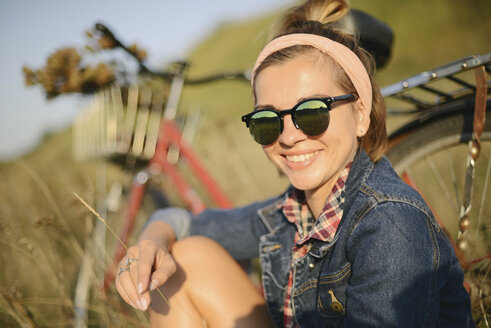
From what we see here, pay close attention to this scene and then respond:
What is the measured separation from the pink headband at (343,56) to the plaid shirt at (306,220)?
0.29m

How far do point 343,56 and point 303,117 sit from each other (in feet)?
0.92

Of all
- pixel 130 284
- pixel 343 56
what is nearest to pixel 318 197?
pixel 343 56

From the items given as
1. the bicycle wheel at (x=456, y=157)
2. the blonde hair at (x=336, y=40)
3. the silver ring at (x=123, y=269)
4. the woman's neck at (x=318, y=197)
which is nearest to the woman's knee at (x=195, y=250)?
the silver ring at (x=123, y=269)

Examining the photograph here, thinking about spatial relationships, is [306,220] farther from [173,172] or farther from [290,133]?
[173,172]

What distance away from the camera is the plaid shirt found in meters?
1.27

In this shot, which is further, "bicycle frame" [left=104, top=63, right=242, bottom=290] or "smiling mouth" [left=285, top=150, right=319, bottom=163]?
"bicycle frame" [left=104, top=63, right=242, bottom=290]

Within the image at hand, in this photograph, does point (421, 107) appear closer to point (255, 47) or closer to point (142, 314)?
point (142, 314)

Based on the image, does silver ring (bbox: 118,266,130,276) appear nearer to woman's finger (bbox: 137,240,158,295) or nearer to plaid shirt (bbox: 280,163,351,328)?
woman's finger (bbox: 137,240,158,295)

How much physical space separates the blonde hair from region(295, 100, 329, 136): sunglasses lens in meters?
0.16

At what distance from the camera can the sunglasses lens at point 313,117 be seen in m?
1.23

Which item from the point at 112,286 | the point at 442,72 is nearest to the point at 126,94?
the point at 112,286

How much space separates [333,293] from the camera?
1.21 metres

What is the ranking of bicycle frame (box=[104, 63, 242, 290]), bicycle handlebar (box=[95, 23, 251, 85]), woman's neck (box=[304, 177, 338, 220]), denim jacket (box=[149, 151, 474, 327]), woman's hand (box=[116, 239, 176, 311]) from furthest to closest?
bicycle frame (box=[104, 63, 242, 290]), bicycle handlebar (box=[95, 23, 251, 85]), woman's neck (box=[304, 177, 338, 220]), woman's hand (box=[116, 239, 176, 311]), denim jacket (box=[149, 151, 474, 327])

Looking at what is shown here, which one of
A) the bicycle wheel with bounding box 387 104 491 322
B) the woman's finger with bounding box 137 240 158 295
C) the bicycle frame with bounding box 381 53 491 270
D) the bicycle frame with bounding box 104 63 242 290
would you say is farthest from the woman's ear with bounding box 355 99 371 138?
the bicycle frame with bounding box 104 63 242 290
